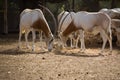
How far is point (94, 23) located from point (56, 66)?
3.27 meters

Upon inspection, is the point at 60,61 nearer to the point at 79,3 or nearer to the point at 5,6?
the point at 5,6

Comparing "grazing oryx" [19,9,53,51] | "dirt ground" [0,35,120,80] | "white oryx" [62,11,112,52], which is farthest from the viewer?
"grazing oryx" [19,9,53,51]

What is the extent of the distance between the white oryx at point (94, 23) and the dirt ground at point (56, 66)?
800 mm

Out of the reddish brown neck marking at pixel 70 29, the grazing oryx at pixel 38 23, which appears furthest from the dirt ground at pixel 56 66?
the reddish brown neck marking at pixel 70 29

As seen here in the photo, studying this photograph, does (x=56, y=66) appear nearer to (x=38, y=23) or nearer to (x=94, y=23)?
(x=94, y=23)

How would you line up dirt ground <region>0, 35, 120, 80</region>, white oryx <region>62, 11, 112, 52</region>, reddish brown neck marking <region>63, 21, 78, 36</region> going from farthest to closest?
reddish brown neck marking <region>63, 21, 78, 36</region> < white oryx <region>62, 11, 112, 52</region> < dirt ground <region>0, 35, 120, 80</region>

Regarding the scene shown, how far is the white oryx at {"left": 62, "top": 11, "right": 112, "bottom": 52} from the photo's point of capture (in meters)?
11.5

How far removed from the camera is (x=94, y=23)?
11664 millimetres

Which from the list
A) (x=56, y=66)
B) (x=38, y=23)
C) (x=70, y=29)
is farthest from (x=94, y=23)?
(x=56, y=66)

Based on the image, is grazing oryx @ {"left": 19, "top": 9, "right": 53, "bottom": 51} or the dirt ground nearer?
the dirt ground

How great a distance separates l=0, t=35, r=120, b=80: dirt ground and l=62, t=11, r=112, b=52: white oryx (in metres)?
0.80

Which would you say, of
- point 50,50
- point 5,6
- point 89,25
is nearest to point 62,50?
point 50,50

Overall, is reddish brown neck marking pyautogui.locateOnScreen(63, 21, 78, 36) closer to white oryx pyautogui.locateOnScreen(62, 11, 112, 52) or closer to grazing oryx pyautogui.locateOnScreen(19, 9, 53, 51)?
white oryx pyautogui.locateOnScreen(62, 11, 112, 52)

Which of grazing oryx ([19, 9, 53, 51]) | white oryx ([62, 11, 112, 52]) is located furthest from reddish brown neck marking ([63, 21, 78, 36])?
grazing oryx ([19, 9, 53, 51])
